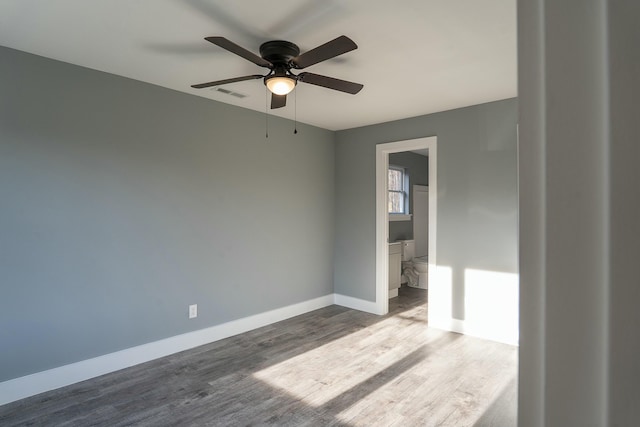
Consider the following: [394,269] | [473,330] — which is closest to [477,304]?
[473,330]

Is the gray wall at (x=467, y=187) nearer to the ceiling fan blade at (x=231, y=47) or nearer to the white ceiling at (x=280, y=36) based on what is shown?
the white ceiling at (x=280, y=36)

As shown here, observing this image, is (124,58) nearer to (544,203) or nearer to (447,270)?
(544,203)

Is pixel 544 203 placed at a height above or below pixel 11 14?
below

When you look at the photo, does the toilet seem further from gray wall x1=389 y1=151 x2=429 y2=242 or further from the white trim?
the white trim

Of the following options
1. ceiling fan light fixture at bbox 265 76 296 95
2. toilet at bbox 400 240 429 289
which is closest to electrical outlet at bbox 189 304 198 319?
ceiling fan light fixture at bbox 265 76 296 95

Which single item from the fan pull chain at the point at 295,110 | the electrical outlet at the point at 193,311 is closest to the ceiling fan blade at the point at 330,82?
the fan pull chain at the point at 295,110

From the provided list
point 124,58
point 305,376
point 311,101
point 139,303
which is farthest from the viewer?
point 311,101

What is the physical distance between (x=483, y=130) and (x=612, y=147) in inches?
160

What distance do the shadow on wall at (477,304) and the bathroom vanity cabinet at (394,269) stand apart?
54.2 inches

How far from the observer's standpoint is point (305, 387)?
284cm

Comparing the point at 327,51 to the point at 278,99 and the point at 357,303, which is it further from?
the point at 357,303

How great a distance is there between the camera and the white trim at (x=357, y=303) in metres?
4.79

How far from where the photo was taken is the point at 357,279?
16.4 feet

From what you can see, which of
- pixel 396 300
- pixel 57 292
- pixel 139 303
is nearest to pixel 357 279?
pixel 396 300
